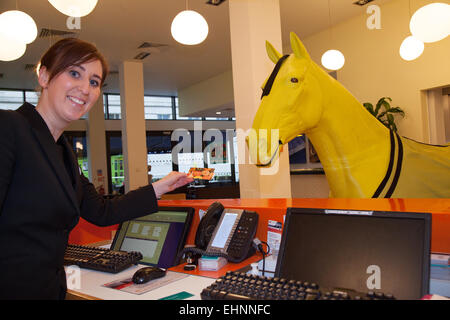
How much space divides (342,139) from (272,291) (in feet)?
3.74

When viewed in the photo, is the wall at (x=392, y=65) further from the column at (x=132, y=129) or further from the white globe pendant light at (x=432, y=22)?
the column at (x=132, y=129)

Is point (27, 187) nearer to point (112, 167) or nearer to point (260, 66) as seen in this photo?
point (260, 66)

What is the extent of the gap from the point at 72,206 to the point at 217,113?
31.5ft

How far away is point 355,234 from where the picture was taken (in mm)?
1021

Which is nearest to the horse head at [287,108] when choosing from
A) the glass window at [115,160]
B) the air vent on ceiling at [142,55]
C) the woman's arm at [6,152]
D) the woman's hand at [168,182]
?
the woman's hand at [168,182]

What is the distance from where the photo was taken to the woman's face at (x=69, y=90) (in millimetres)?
1165

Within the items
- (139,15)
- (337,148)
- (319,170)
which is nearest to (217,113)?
(139,15)

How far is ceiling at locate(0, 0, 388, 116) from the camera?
194 inches

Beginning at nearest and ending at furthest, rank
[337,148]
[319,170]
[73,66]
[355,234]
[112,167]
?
[355,234] < [73,66] < [337,148] < [319,170] < [112,167]

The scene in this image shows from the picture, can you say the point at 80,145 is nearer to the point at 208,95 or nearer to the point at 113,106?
the point at 113,106

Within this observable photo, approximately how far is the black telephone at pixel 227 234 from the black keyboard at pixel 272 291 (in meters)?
0.30

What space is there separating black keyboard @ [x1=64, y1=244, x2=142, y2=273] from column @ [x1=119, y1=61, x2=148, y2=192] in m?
5.35

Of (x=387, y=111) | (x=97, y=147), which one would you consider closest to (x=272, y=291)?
(x=387, y=111)

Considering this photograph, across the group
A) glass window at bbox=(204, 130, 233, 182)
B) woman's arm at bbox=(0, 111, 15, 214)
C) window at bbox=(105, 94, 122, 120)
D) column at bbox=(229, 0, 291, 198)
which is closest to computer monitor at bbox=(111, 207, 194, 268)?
woman's arm at bbox=(0, 111, 15, 214)
